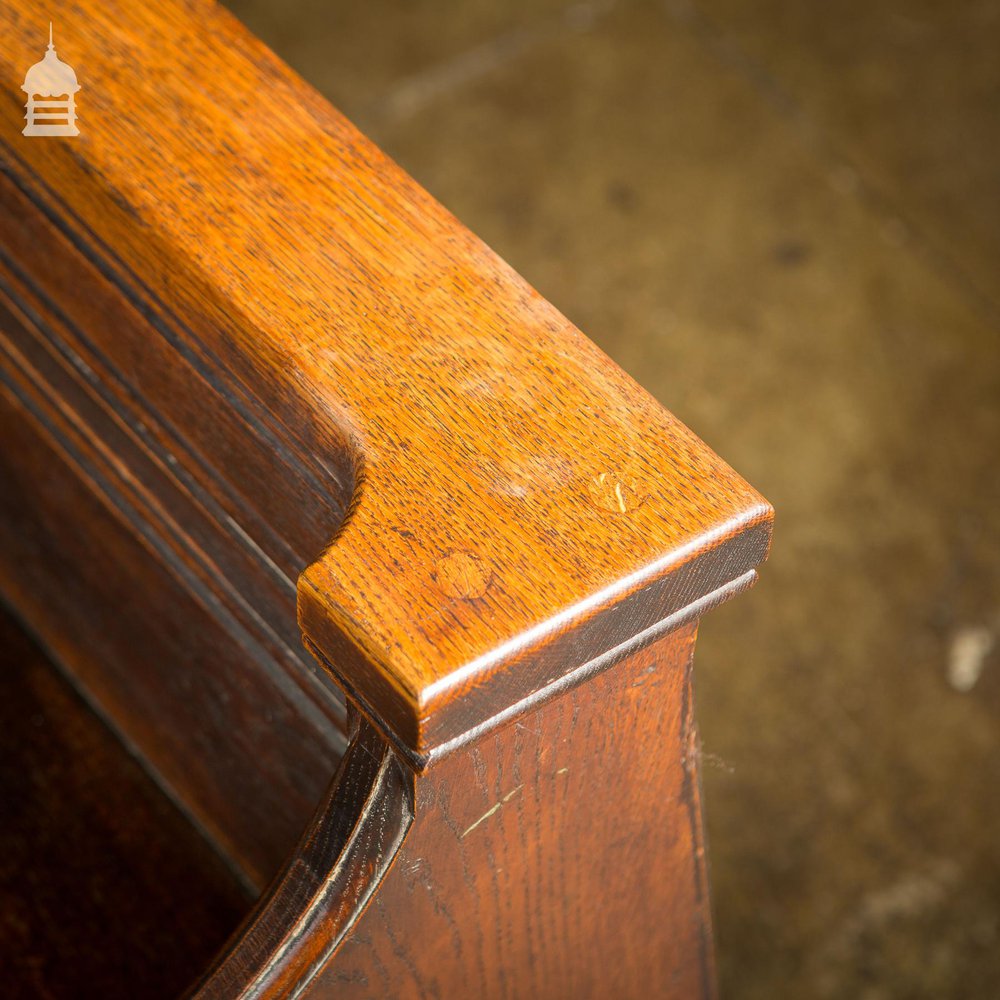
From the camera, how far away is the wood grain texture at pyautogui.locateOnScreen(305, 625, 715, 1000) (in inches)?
27.7

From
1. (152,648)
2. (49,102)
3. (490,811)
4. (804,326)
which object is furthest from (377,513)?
(804,326)

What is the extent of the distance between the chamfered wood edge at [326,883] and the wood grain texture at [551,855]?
2cm

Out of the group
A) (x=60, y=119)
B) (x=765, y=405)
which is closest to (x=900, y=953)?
(x=765, y=405)

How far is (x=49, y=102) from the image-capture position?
849 millimetres

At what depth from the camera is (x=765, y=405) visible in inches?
101

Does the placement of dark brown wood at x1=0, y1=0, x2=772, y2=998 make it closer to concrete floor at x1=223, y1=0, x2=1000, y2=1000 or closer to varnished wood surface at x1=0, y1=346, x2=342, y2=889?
varnished wood surface at x1=0, y1=346, x2=342, y2=889

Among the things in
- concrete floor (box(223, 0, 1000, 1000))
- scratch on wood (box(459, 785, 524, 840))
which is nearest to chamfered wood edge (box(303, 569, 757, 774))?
scratch on wood (box(459, 785, 524, 840))

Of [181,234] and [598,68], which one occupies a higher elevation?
[181,234]

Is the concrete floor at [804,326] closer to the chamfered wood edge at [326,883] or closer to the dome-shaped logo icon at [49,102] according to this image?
the chamfered wood edge at [326,883]

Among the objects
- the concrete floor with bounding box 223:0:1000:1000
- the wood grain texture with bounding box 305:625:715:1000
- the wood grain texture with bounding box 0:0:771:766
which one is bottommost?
the concrete floor with bounding box 223:0:1000:1000

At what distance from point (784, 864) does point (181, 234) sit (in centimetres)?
A: 164

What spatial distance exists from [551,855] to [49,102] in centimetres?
60

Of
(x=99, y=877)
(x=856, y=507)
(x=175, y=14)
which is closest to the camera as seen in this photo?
(x=175, y=14)

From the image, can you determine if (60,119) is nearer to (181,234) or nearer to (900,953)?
(181,234)
